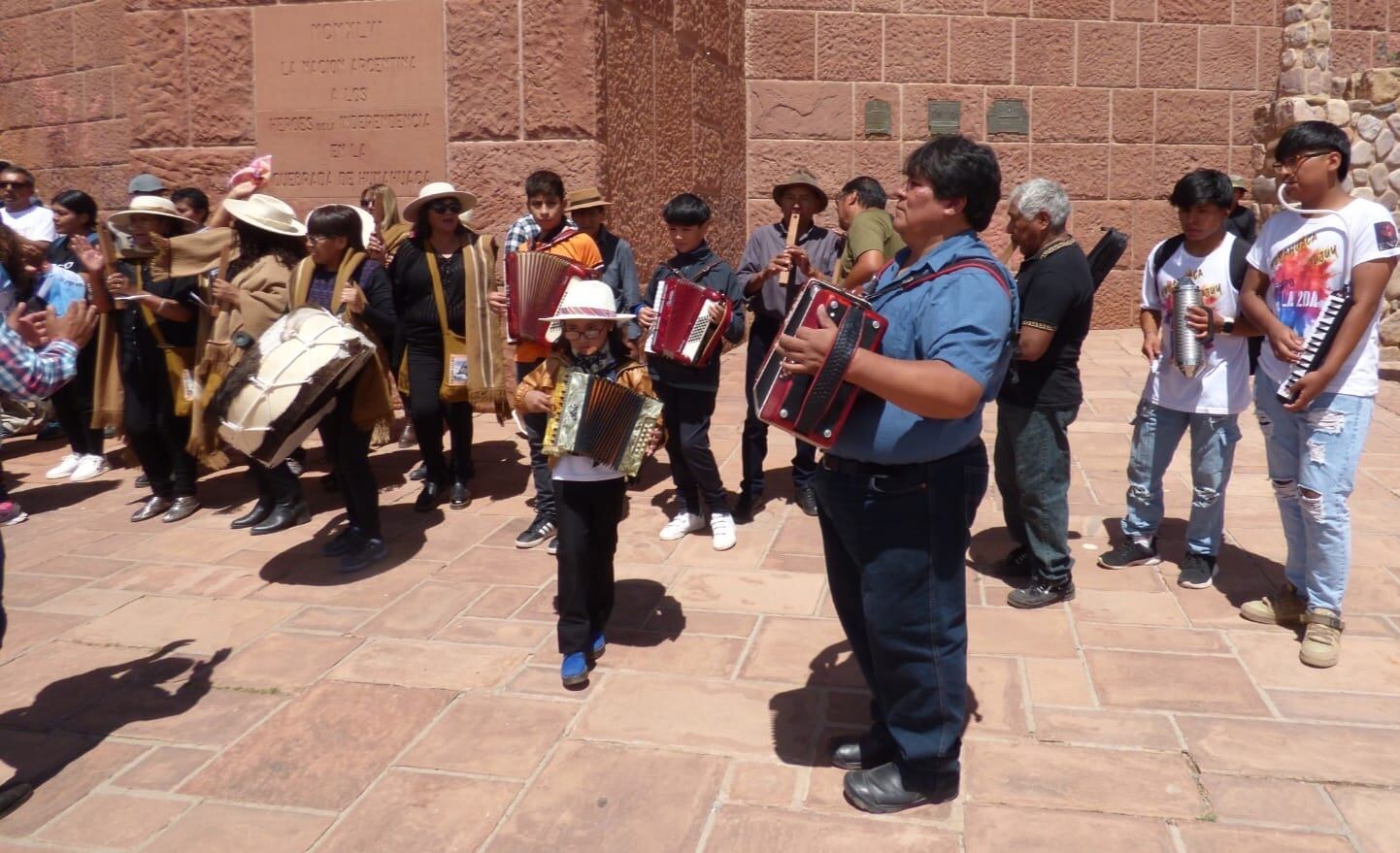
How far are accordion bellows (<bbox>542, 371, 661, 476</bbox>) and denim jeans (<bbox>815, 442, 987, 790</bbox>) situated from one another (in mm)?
1128

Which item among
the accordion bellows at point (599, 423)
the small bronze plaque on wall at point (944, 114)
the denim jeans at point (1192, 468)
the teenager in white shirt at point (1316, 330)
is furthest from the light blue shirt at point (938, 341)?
the small bronze plaque on wall at point (944, 114)

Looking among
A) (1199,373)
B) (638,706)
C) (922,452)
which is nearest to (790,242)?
(1199,373)

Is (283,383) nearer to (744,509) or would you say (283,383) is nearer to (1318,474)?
(744,509)

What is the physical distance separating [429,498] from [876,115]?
7.11 metres

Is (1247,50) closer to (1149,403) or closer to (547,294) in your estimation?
(1149,403)

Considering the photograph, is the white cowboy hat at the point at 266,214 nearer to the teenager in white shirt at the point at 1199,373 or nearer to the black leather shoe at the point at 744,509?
the black leather shoe at the point at 744,509

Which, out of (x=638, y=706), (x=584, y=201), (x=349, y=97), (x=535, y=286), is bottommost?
(x=638, y=706)

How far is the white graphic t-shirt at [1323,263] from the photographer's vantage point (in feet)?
13.1

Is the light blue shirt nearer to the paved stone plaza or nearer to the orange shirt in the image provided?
the paved stone plaza

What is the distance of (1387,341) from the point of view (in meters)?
11.3

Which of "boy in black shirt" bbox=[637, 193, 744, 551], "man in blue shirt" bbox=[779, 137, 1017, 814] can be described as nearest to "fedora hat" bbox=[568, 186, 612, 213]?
"boy in black shirt" bbox=[637, 193, 744, 551]

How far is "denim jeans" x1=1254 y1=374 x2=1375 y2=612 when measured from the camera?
4137 mm

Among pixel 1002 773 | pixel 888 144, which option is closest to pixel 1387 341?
pixel 888 144

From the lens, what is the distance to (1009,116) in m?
11.7
